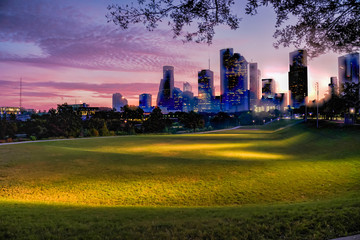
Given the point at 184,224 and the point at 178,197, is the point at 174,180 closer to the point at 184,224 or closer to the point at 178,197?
the point at 178,197

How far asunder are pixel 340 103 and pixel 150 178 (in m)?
53.7

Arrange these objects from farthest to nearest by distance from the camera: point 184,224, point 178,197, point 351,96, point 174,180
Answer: point 351,96 → point 174,180 → point 178,197 → point 184,224

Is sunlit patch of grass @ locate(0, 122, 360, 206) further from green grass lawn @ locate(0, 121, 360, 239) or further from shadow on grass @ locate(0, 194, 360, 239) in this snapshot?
shadow on grass @ locate(0, 194, 360, 239)

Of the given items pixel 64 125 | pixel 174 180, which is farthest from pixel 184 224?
pixel 64 125

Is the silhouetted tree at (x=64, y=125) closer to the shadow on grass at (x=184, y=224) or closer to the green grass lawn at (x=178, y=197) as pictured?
the green grass lawn at (x=178, y=197)

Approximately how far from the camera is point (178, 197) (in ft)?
33.3

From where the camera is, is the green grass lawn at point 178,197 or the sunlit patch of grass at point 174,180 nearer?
the green grass lawn at point 178,197

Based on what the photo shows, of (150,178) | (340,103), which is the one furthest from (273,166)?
(340,103)

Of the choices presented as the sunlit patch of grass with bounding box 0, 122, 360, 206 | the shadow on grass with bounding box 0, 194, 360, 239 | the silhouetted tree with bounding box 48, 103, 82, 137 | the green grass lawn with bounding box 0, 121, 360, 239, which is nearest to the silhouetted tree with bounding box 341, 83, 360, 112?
the green grass lawn with bounding box 0, 121, 360, 239

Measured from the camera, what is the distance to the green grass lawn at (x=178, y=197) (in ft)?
17.7

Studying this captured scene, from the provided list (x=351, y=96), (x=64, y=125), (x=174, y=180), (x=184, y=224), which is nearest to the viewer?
(x=184, y=224)

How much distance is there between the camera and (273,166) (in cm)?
1584

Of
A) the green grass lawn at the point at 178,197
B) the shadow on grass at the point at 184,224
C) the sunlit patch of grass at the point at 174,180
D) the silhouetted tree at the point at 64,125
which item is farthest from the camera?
the silhouetted tree at the point at 64,125

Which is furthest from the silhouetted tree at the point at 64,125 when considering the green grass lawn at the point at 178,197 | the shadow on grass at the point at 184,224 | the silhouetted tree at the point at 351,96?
the silhouetted tree at the point at 351,96
